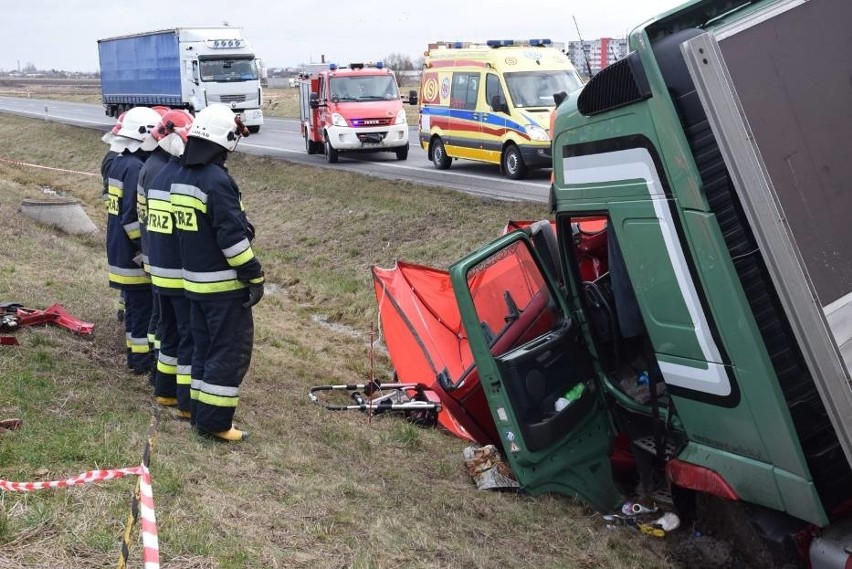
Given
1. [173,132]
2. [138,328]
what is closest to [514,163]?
[138,328]

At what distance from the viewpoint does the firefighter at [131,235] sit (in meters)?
7.88

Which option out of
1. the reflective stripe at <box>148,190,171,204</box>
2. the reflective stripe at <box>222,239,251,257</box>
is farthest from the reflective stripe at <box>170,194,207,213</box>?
the reflective stripe at <box>222,239,251,257</box>

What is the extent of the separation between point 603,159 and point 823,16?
122cm

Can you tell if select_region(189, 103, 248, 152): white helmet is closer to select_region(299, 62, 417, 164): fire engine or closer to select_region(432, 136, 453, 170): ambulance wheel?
select_region(432, 136, 453, 170): ambulance wheel

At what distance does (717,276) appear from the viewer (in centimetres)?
411

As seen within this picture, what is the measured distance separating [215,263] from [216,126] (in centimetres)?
83

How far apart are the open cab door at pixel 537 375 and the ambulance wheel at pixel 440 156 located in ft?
47.8

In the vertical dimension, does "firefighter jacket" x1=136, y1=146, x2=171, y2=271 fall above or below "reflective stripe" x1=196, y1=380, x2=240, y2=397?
above

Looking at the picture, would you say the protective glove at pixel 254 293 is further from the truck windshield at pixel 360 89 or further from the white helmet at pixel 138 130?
the truck windshield at pixel 360 89

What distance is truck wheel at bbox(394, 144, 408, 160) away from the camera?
74.6ft

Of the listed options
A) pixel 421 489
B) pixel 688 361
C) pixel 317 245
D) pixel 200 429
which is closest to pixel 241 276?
pixel 200 429

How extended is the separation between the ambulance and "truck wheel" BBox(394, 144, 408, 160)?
270cm

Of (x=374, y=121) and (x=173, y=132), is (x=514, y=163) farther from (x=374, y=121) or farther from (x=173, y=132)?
(x=173, y=132)

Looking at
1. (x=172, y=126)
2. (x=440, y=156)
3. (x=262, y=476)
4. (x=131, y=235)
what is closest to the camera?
(x=262, y=476)
